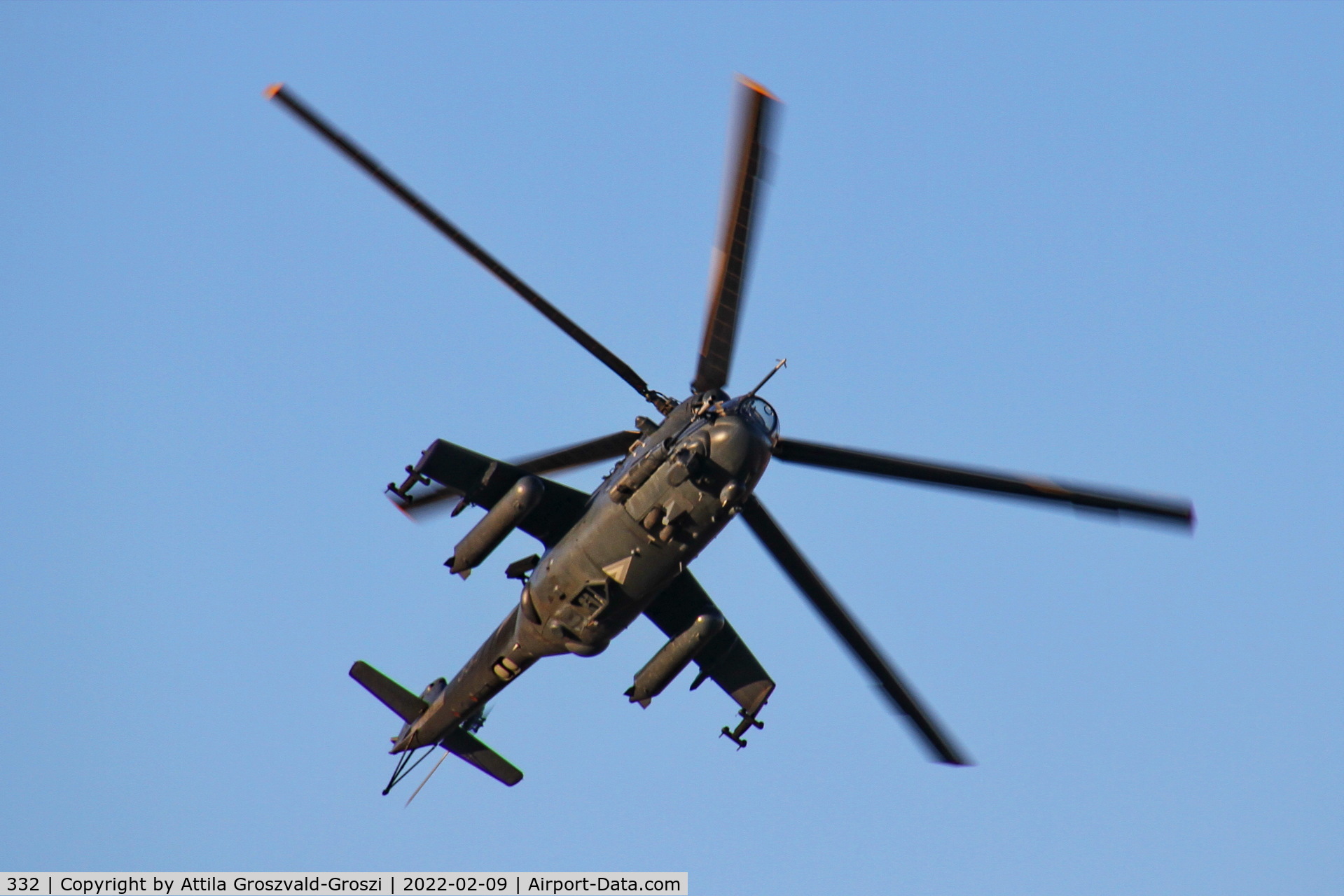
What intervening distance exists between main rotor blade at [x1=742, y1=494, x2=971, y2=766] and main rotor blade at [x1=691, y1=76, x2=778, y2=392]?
205cm

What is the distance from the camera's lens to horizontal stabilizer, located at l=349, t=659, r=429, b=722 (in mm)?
26094

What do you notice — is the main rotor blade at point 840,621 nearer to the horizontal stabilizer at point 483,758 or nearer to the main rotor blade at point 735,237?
the main rotor blade at point 735,237

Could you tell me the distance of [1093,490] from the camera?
19875 mm

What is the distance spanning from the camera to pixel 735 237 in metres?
19.0

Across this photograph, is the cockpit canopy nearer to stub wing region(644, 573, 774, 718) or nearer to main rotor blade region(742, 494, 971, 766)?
main rotor blade region(742, 494, 971, 766)

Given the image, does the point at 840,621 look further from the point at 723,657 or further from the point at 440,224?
the point at 440,224

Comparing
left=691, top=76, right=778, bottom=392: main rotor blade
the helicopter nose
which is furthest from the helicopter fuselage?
left=691, top=76, right=778, bottom=392: main rotor blade

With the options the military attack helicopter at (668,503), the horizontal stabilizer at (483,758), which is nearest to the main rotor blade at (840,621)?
the military attack helicopter at (668,503)

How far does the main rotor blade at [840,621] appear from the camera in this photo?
70.9 feet

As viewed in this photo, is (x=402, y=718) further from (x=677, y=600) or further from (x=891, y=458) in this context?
(x=891, y=458)

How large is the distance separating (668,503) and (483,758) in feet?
28.9

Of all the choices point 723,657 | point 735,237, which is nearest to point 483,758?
point 723,657

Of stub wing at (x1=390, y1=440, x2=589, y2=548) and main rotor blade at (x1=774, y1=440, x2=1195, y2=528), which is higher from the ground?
stub wing at (x1=390, y1=440, x2=589, y2=548)

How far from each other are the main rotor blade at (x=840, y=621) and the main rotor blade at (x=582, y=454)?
6.94ft
